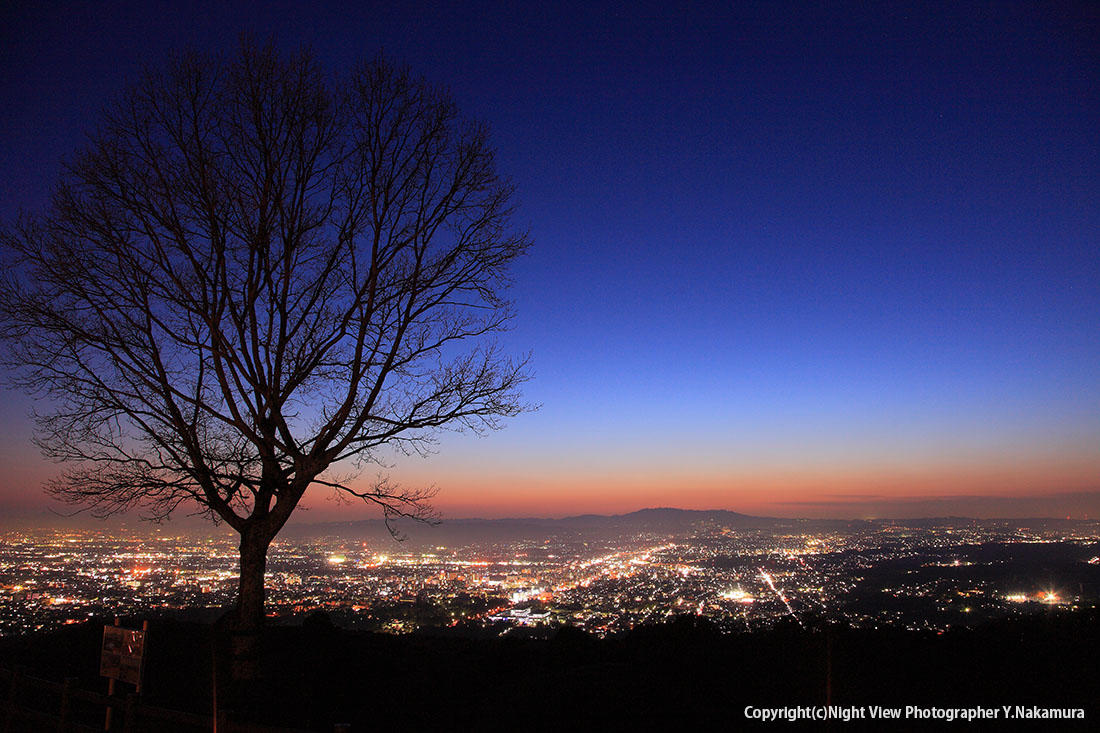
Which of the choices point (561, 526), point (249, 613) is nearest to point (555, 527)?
point (561, 526)

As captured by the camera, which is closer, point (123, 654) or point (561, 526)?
point (123, 654)

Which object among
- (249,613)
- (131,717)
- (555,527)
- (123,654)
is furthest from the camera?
(555,527)

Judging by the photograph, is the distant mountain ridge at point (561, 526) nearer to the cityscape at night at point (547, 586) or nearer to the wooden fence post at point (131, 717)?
the cityscape at night at point (547, 586)

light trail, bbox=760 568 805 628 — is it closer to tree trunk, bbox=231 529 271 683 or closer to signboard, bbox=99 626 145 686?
tree trunk, bbox=231 529 271 683

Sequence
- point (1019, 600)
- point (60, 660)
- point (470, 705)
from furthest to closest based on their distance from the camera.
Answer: point (1019, 600), point (60, 660), point (470, 705)

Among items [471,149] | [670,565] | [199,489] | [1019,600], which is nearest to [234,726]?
[199,489]

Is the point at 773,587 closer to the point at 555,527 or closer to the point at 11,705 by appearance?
the point at 11,705

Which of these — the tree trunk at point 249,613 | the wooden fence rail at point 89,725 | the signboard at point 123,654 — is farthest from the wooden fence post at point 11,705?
the tree trunk at point 249,613

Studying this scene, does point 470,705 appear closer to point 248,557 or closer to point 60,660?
point 248,557
